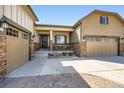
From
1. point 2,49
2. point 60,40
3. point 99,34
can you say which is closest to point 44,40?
point 60,40

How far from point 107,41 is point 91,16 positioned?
3744 millimetres

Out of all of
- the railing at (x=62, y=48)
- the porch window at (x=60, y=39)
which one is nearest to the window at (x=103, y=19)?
the railing at (x=62, y=48)

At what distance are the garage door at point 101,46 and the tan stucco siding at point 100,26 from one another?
0.77m

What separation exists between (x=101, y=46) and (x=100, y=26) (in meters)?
2.42

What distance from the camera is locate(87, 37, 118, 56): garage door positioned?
53.2 feet

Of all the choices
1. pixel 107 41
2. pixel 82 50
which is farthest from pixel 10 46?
pixel 107 41

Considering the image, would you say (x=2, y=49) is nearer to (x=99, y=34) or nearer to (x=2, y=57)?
(x=2, y=57)

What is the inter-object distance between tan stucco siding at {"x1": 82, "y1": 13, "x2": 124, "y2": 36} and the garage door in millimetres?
769

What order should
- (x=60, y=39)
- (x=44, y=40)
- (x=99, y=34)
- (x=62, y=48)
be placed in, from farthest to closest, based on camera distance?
1. (x=44, y=40)
2. (x=60, y=39)
3. (x=62, y=48)
4. (x=99, y=34)

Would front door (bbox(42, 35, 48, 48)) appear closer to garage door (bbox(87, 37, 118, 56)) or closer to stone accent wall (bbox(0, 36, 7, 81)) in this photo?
garage door (bbox(87, 37, 118, 56))

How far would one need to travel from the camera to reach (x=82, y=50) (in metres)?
15.7

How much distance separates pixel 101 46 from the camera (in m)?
16.6

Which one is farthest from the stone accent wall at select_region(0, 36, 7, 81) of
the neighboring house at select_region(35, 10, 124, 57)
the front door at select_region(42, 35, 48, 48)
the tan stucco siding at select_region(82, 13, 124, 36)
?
the front door at select_region(42, 35, 48, 48)
